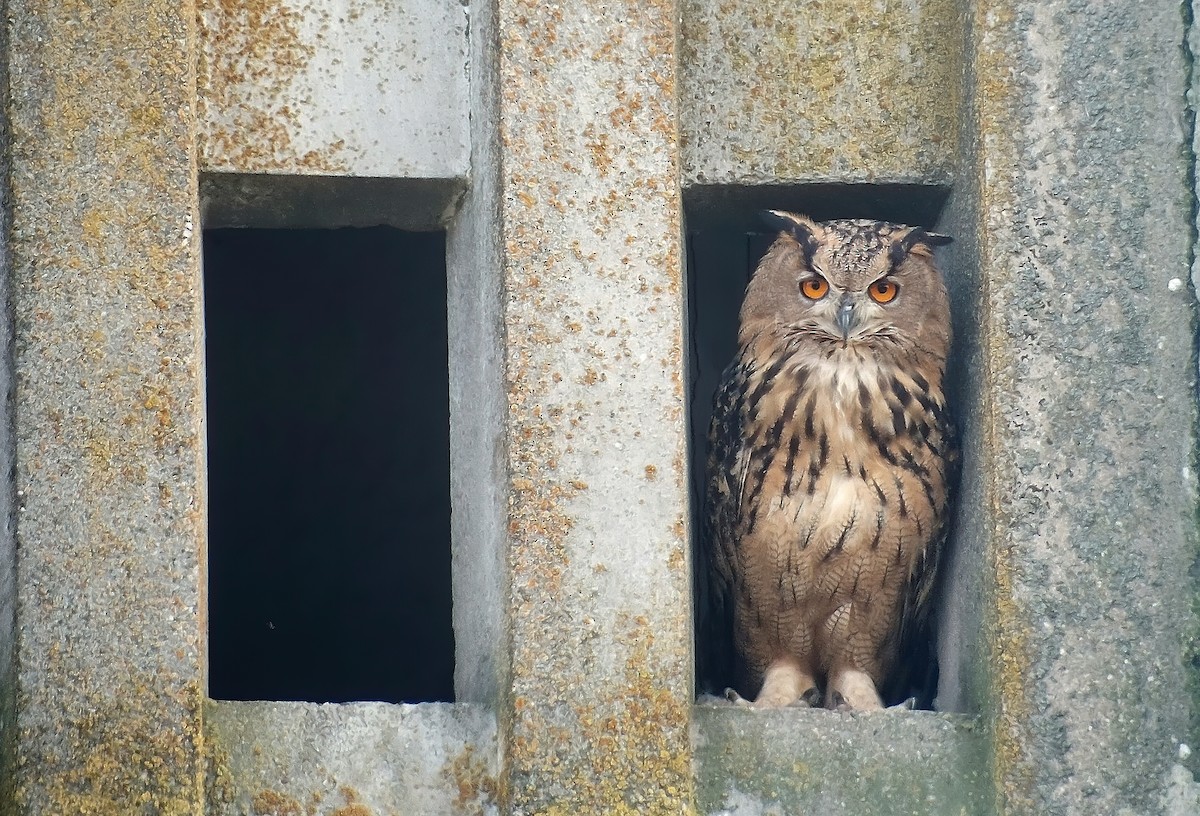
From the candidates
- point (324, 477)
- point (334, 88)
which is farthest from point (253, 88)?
point (324, 477)

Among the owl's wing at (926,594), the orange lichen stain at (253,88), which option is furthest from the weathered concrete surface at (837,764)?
the orange lichen stain at (253,88)

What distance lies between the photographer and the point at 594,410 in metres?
2.98

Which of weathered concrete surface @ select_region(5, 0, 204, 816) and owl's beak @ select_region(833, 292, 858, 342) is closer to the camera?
weathered concrete surface @ select_region(5, 0, 204, 816)

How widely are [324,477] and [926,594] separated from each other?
105 inches

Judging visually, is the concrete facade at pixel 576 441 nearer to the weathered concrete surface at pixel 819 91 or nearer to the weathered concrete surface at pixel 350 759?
the weathered concrete surface at pixel 350 759

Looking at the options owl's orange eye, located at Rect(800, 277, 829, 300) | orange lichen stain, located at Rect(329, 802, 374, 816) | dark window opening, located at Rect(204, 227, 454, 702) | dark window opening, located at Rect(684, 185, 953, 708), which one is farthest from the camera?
dark window opening, located at Rect(204, 227, 454, 702)

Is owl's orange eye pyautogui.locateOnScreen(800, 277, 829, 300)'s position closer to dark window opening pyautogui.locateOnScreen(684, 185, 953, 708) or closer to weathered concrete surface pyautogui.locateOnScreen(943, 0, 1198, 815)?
dark window opening pyautogui.locateOnScreen(684, 185, 953, 708)

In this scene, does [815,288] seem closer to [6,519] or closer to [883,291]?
[883,291]

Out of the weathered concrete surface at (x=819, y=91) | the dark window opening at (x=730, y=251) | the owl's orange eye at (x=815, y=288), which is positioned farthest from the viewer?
the owl's orange eye at (x=815, y=288)

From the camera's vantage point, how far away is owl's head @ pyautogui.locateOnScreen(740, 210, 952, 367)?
11.4 feet

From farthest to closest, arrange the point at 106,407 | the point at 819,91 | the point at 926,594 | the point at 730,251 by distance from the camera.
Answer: the point at 730,251 < the point at 926,594 < the point at 819,91 < the point at 106,407

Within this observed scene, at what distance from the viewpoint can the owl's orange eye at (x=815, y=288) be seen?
3.56 m

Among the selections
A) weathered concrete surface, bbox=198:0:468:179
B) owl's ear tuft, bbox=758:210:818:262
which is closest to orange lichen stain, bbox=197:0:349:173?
weathered concrete surface, bbox=198:0:468:179

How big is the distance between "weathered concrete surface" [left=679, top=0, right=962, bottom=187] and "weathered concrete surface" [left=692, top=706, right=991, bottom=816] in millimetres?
1027
